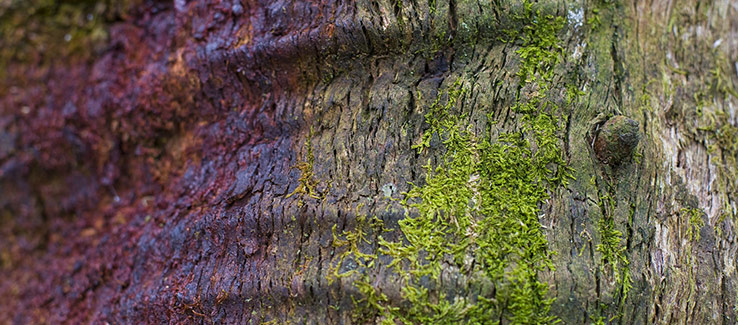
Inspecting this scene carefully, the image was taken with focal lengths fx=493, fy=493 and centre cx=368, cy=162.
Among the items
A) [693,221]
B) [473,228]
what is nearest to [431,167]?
[473,228]

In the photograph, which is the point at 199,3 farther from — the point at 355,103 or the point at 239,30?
the point at 355,103

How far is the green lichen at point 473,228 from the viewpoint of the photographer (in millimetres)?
1371

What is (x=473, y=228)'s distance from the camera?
1.44 m

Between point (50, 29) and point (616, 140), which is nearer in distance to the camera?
point (616, 140)

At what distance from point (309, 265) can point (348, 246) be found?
139mm

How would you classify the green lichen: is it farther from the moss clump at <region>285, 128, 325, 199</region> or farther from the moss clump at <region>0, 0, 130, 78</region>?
the moss clump at <region>0, 0, 130, 78</region>

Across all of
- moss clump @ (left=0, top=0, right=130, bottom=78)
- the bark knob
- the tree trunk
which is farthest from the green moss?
moss clump @ (left=0, top=0, right=130, bottom=78)

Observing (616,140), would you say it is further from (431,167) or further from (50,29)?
(50,29)

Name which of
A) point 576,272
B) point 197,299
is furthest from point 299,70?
point 576,272

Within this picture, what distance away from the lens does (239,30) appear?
190 centimetres

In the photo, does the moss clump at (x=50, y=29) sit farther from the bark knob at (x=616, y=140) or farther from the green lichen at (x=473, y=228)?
the bark knob at (x=616, y=140)

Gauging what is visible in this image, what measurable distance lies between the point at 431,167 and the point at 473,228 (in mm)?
231

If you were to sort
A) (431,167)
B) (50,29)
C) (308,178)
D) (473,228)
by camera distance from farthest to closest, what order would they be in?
(50,29)
(308,178)
(431,167)
(473,228)

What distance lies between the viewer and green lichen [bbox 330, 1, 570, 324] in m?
1.37
